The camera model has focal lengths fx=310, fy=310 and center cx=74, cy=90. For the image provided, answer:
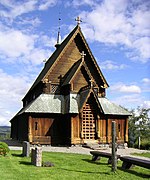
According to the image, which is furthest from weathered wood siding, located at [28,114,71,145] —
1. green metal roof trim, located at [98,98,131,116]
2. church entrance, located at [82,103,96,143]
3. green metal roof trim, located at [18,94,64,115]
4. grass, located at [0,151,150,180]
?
grass, located at [0,151,150,180]

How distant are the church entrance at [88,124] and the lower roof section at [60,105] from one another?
3.07ft

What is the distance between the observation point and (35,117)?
2853 cm

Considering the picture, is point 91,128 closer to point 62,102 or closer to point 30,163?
point 62,102

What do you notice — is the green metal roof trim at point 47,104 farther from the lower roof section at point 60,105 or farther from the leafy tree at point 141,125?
the leafy tree at point 141,125

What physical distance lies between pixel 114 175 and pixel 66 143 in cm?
1690

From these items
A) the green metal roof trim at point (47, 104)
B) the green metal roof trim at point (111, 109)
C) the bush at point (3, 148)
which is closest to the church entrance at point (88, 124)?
the green metal roof trim at point (111, 109)

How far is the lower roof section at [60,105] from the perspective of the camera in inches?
1121

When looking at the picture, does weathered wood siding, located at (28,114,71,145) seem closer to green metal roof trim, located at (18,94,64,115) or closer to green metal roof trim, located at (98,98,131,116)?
green metal roof trim, located at (18,94,64,115)

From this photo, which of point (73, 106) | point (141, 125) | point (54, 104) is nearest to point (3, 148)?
point (73, 106)

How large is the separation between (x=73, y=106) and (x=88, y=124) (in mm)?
2223

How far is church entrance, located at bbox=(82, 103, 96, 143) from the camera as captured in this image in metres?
28.6

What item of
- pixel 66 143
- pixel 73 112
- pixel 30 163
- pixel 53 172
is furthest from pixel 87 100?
pixel 53 172

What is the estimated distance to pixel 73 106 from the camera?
28.6m

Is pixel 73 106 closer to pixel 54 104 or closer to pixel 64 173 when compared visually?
pixel 54 104
